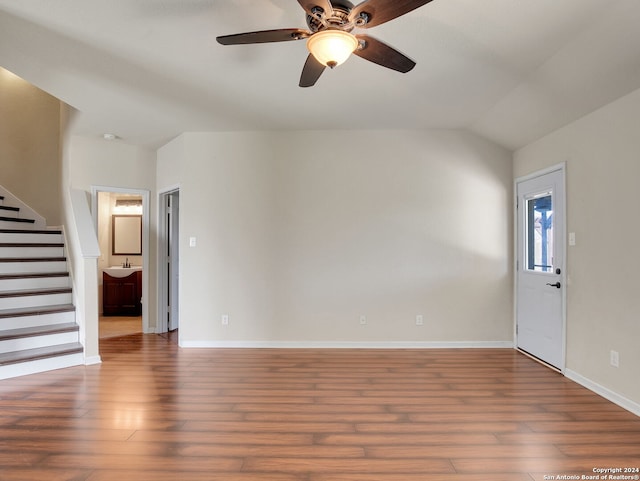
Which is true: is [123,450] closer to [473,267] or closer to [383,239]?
[383,239]

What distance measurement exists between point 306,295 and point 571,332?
8.78ft

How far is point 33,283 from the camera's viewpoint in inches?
154

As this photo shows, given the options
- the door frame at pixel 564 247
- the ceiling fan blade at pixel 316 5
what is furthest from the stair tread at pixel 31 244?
the door frame at pixel 564 247

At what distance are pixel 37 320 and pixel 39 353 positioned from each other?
17.6 inches

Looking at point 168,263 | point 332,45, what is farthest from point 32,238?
point 332,45

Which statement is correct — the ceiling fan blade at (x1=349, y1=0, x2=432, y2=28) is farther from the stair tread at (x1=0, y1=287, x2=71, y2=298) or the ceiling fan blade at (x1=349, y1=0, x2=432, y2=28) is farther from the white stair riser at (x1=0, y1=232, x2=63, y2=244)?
the white stair riser at (x1=0, y1=232, x2=63, y2=244)

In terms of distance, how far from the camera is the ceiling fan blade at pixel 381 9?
1.54 meters

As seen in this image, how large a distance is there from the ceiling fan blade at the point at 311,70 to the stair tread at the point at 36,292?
3.62m

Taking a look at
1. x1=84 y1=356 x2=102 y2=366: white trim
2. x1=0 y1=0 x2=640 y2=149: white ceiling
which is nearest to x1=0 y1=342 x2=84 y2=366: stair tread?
x1=84 y1=356 x2=102 y2=366: white trim

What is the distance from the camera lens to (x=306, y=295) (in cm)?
418

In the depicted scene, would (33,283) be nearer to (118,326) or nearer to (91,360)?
(91,360)

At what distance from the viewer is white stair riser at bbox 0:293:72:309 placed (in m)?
3.64

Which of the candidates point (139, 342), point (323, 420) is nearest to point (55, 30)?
point (323, 420)

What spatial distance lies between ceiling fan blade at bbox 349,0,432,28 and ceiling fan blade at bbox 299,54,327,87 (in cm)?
40
